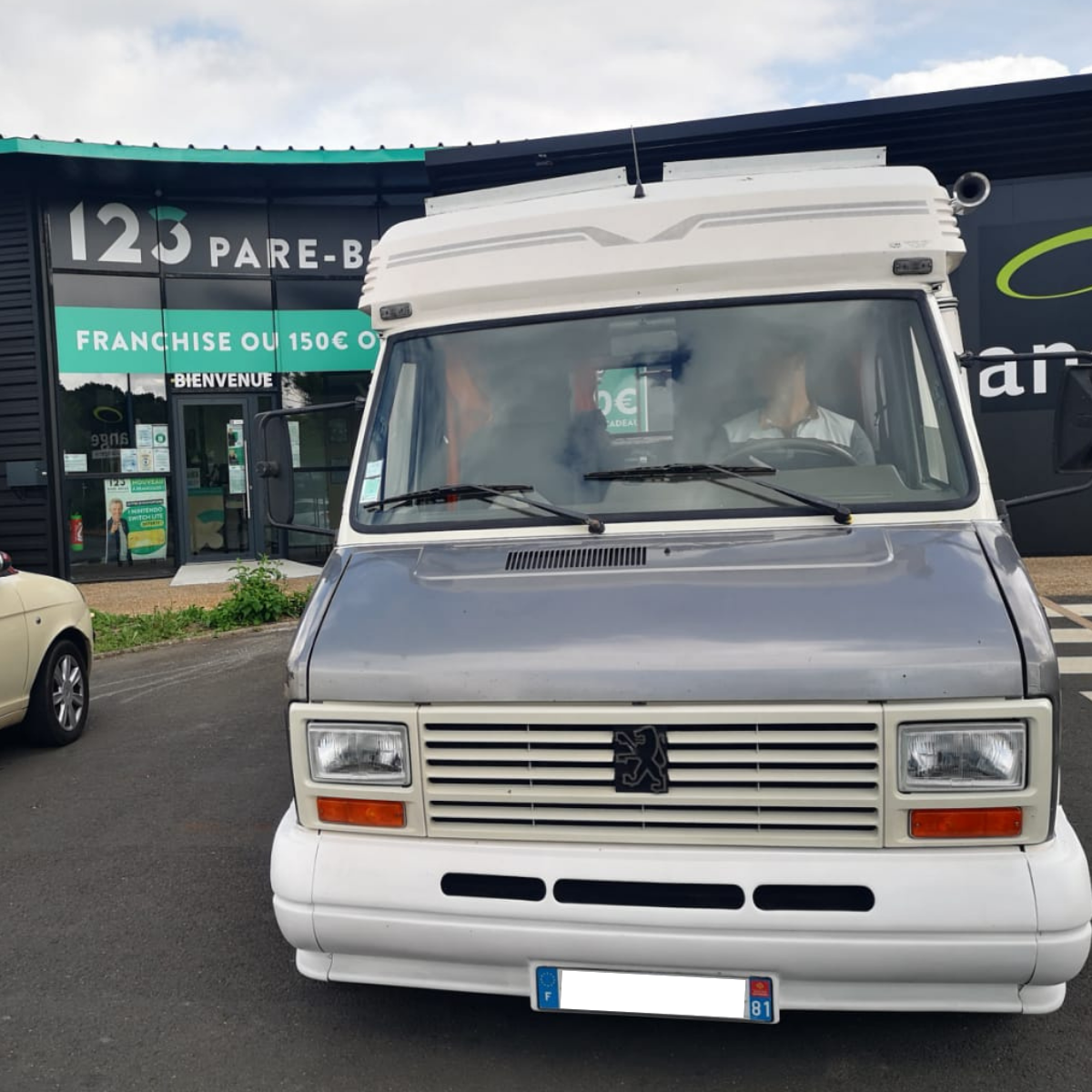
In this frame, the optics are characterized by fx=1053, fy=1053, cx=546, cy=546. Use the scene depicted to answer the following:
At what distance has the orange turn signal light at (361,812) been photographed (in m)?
2.88

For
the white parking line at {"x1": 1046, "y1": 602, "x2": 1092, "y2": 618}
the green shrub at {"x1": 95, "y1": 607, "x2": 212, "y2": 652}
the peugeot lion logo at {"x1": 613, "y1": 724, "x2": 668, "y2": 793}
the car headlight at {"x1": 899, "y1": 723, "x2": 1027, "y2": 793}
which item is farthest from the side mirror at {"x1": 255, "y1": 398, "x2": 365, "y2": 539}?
the white parking line at {"x1": 1046, "y1": 602, "x2": 1092, "y2": 618}

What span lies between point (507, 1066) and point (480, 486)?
1.80m

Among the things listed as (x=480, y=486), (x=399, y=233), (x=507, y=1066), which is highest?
(x=399, y=233)

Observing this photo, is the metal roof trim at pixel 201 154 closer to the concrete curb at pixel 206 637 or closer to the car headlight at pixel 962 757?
the concrete curb at pixel 206 637

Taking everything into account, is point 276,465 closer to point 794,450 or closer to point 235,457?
point 794,450

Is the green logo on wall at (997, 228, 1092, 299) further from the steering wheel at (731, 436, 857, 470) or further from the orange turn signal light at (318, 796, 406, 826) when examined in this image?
the orange turn signal light at (318, 796, 406, 826)

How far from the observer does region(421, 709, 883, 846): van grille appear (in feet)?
8.70

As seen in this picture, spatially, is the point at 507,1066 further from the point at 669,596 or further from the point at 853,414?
the point at 853,414

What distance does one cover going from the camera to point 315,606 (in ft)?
10.5

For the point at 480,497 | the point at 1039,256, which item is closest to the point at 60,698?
the point at 480,497

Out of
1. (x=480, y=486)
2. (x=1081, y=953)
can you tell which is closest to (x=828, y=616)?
(x=1081, y=953)

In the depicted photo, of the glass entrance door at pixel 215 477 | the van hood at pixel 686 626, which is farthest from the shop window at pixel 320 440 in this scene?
the van hood at pixel 686 626

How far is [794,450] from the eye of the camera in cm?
358

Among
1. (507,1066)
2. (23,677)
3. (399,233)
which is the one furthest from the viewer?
(23,677)
